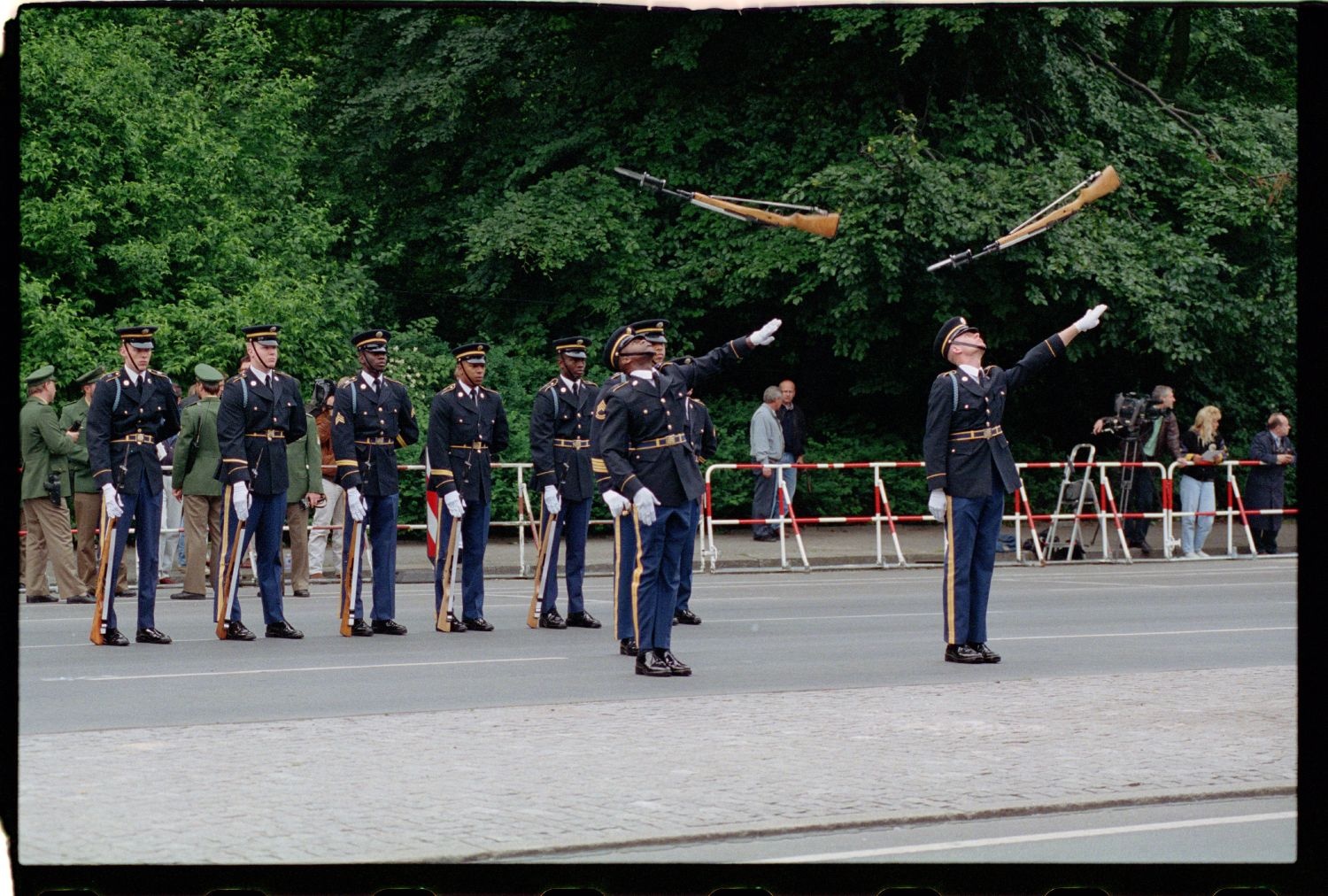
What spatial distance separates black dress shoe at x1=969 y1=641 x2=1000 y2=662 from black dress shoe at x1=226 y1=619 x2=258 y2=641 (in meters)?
5.04

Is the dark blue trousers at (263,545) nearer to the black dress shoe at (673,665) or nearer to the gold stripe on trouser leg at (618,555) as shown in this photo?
the gold stripe on trouser leg at (618,555)

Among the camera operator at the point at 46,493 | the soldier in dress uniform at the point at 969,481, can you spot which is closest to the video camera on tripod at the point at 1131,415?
the soldier in dress uniform at the point at 969,481

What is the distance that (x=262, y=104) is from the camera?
28156 millimetres

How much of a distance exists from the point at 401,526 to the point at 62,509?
5.63 m

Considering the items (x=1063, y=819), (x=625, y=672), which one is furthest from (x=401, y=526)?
(x=1063, y=819)

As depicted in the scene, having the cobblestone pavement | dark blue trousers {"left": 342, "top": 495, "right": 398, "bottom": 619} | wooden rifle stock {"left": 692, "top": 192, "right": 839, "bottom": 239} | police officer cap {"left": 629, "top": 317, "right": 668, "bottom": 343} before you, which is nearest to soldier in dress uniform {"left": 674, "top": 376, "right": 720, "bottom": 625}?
police officer cap {"left": 629, "top": 317, "right": 668, "bottom": 343}

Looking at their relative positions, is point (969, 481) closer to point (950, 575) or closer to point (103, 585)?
point (950, 575)

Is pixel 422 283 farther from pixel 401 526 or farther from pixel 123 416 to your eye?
pixel 123 416

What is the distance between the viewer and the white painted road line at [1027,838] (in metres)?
6.70

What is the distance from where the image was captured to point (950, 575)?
40.4 ft

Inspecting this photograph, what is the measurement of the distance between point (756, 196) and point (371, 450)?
14.0 m

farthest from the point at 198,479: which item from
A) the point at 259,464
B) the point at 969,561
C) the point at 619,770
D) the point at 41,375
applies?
the point at 619,770

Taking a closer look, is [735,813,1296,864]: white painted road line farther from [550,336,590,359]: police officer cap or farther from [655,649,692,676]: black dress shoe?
[550,336,590,359]: police officer cap

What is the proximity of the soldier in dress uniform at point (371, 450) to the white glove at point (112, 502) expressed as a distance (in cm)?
155
